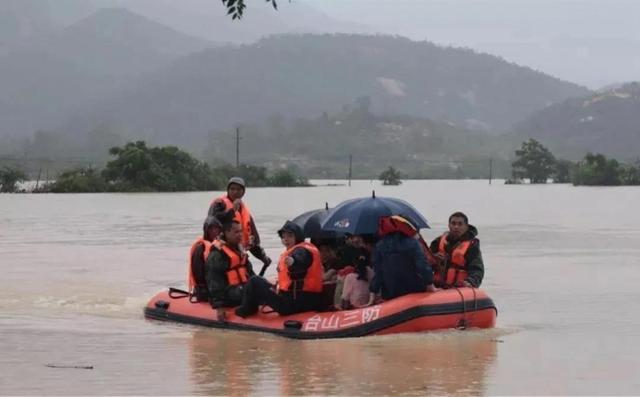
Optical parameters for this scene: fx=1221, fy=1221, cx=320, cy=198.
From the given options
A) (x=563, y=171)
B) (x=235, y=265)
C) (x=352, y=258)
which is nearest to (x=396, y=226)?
(x=352, y=258)

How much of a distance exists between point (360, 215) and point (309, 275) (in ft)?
2.60

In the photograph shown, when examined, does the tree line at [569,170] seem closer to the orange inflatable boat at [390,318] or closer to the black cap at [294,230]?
the orange inflatable boat at [390,318]

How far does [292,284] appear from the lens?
1130 cm

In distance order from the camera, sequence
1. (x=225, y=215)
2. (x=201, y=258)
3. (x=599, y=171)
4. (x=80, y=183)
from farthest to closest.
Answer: (x=599, y=171) → (x=80, y=183) → (x=225, y=215) → (x=201, y=258)

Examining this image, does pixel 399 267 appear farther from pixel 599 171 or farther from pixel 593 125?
pixel 593 125

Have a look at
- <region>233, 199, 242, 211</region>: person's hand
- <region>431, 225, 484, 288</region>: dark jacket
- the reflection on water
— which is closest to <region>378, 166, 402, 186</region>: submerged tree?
<region>233, 199, 242, 211</region>: person's hand

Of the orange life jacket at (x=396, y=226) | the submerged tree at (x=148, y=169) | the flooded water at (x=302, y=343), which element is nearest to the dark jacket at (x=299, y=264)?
the flooded water at (x=302, y=343)

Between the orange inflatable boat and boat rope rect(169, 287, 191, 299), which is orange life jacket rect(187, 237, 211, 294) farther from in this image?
the orange inflatable boat

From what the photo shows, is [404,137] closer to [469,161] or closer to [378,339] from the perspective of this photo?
[469,161]

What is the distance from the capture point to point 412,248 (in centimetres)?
1098

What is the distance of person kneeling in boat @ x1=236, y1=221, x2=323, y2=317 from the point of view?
36.3 ft

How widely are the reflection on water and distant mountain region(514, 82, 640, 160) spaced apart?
15599 centimetres

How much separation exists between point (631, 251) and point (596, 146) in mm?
149040

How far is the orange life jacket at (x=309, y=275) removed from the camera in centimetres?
1112
